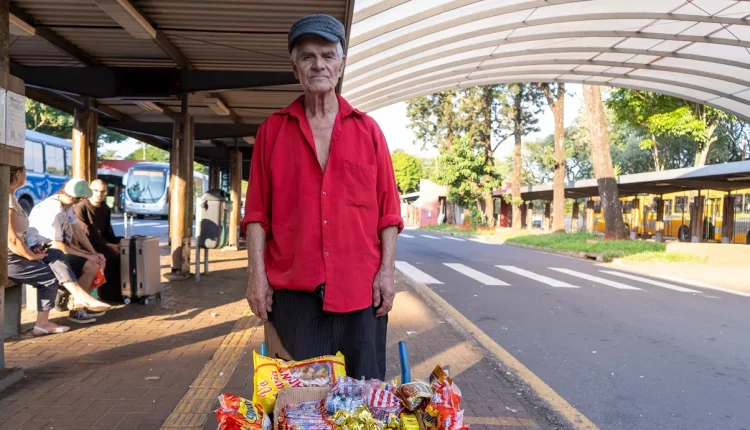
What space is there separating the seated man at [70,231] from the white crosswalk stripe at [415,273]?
663 centimetres

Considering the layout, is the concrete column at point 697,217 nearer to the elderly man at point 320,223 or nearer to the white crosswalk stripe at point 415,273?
the white crosswalk stripe at point 415,273

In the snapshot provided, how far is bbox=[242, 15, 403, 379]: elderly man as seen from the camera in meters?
2.34

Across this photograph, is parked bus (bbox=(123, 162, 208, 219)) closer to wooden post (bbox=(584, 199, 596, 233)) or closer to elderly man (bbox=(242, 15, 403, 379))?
wooden post (bbox=(584, 199, 596, 233))

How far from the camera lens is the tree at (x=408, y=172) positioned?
269ft

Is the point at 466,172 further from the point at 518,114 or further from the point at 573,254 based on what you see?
the point at 573,254

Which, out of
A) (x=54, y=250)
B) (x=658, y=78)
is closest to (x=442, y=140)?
(x=658, y=78)

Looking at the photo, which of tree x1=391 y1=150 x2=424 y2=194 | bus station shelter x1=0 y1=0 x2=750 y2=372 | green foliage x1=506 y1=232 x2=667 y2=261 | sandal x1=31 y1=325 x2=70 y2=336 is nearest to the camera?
sandal x1=31 y1=325 x2=70 y2=336

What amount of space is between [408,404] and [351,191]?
833mm

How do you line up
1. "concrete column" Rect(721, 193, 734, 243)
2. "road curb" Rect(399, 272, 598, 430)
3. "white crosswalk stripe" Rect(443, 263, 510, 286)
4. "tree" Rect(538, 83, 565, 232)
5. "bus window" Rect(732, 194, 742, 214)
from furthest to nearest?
"tree" Rect(538, 83, 565, 232), "concrete column" Rect(721, 193, 734, 243), "bus window" Rect(732, 194, 742, 214), "white crosswalk stripe" Rect(443, 263, 510, 286), "road curb" Rect(399, 272, 598, 430)

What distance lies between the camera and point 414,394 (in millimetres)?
2092

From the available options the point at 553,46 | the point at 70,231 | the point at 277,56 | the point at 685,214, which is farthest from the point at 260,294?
the point at 685,214

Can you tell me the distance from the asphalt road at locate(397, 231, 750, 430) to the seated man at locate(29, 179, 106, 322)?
468cm

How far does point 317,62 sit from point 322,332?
108 centimetres

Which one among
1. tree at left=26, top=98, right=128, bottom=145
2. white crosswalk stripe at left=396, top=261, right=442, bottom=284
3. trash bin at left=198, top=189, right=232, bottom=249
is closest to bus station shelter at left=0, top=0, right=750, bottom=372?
trash bin at left=198, top=189, right=232, bottom=249
